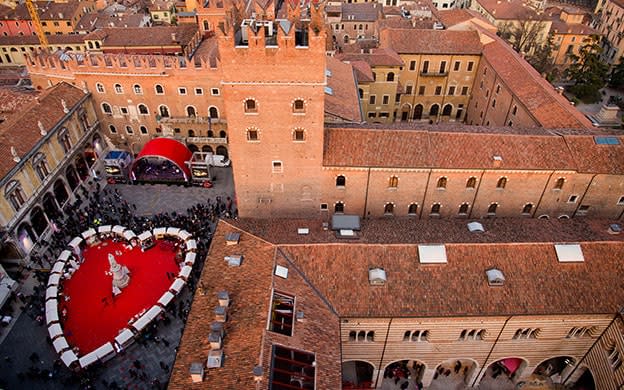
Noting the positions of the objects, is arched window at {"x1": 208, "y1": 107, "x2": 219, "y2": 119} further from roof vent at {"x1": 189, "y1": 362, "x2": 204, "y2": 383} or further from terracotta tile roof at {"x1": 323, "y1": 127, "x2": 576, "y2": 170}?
roof vent at {"x1": 189, "y1": 362, "x2": 204, "y2": 383}

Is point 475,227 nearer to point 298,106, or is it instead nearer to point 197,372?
point 298,106

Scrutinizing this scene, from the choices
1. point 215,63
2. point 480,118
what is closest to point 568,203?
point 480,118

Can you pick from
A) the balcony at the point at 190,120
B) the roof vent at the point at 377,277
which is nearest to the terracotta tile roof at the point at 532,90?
the roof vent at the point at 377,277

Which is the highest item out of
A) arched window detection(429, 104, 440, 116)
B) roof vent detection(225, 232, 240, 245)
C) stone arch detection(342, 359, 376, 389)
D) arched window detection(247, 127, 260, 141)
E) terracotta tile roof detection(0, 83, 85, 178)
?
arched window detection(247, 127, 260, 141)

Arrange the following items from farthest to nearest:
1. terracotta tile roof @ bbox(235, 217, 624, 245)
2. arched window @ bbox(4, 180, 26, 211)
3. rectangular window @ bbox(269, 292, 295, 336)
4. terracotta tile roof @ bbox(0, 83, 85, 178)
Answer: terracotta tile roof @ bbox(0, 83, 85, 178) < arched window @ bbox(4, 180, 26, 211) < terracotta tile roof @ bbox(235, 217, 624, 245) < rectangular window @ bbox(269, 292, 295, 336)

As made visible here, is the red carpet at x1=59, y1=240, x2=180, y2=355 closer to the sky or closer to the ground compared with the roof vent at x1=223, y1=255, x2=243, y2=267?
closer to the ground

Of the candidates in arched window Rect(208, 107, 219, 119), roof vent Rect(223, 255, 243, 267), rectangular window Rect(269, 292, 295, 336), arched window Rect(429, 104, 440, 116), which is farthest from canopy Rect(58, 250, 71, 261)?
arched window Rect(429, 104, 440, 116)
